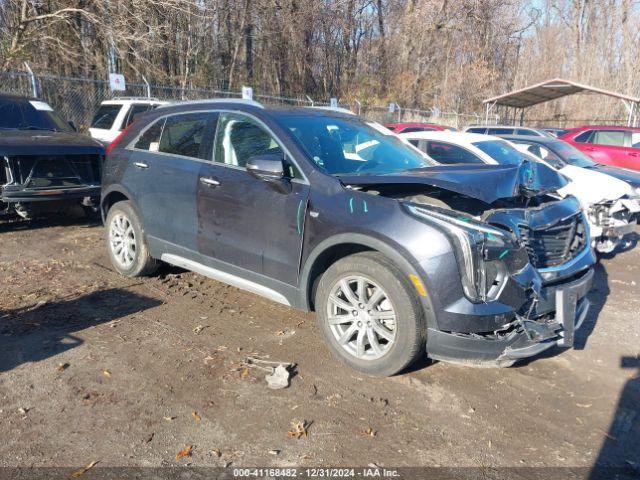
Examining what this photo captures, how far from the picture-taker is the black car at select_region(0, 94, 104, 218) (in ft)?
21.9

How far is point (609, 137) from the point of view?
1415cm

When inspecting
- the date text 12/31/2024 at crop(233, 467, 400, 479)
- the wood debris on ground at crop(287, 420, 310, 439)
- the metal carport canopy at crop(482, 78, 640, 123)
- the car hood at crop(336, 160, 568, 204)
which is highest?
the metal carport canopy at crop(482, 78, 640, 123)

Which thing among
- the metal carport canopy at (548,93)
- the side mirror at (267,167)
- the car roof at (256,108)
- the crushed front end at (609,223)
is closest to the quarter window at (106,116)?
the car roof at (256,108)

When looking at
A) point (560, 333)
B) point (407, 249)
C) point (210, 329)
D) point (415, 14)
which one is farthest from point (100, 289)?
point (415, 14)

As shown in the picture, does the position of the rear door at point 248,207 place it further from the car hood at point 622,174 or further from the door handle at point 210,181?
the car hood at point 622,174

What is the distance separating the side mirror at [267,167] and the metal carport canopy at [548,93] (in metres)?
19.9

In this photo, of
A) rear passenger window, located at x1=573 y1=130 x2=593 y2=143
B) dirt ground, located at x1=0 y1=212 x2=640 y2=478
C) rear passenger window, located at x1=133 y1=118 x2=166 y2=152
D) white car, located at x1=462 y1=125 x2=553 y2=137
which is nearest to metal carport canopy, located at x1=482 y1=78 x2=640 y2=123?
white car, located at x1=462 y1=125 x2=553 y2=137

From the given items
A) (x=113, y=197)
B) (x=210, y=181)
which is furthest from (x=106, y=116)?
(x=210, y=181)

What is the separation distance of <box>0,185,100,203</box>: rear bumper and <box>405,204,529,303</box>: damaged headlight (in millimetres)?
5436

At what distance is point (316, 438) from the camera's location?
9.76 ft

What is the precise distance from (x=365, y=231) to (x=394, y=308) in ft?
1.81

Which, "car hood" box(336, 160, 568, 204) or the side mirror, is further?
the side mirror

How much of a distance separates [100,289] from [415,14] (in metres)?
30.5

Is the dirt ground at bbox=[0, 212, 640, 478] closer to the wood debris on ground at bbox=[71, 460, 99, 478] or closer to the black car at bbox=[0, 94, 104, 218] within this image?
the wood debris on ground at bbox=[71, 460, 99, 478]
